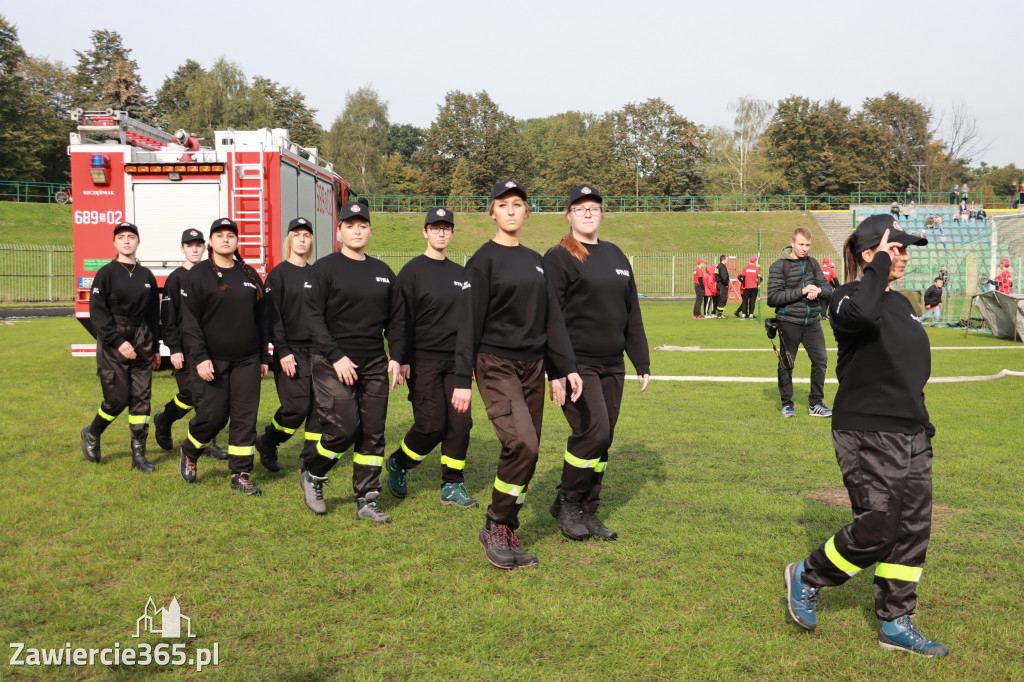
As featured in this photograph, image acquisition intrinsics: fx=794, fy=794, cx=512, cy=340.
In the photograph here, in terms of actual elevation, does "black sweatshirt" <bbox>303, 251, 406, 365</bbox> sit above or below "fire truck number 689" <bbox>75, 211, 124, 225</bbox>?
below

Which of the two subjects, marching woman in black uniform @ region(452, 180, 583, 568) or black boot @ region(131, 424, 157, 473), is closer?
marching woman in black uniform @ region(452, 180, 583, 568)

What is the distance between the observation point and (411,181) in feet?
245

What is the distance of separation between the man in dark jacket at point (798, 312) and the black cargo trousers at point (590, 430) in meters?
4.70

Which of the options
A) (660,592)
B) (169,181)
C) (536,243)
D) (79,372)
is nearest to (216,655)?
(660,592)

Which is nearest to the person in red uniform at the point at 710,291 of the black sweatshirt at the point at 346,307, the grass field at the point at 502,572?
the grass field at the point at 502,572

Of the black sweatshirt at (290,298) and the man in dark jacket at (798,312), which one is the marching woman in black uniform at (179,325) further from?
the man in dark jacket at (798,312)

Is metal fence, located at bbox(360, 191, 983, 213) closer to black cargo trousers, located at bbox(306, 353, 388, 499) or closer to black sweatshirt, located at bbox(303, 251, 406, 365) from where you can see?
black sweatshirt, located at bbox(303, 251, 406, 365)

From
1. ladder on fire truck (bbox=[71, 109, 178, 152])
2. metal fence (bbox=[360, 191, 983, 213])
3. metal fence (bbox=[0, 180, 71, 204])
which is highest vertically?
metal fence (bbox=[360, 191, 983, 213])

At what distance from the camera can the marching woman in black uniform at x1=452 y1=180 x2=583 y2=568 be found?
4.89m

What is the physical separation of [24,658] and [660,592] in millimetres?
3163

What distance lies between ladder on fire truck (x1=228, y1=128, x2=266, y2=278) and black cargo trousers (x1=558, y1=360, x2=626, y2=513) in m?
7.96

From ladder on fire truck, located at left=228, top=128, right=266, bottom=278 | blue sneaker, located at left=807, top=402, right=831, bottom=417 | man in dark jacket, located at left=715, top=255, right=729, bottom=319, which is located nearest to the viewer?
blue sneaker, located at left=807, top=402, right=831, bottom=417

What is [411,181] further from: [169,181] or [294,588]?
[294,588]

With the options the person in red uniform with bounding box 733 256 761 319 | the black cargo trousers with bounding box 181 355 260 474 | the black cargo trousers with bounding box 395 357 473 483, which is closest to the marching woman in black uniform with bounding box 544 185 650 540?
the black cargo trousers with bounding box 395 357 473 483
